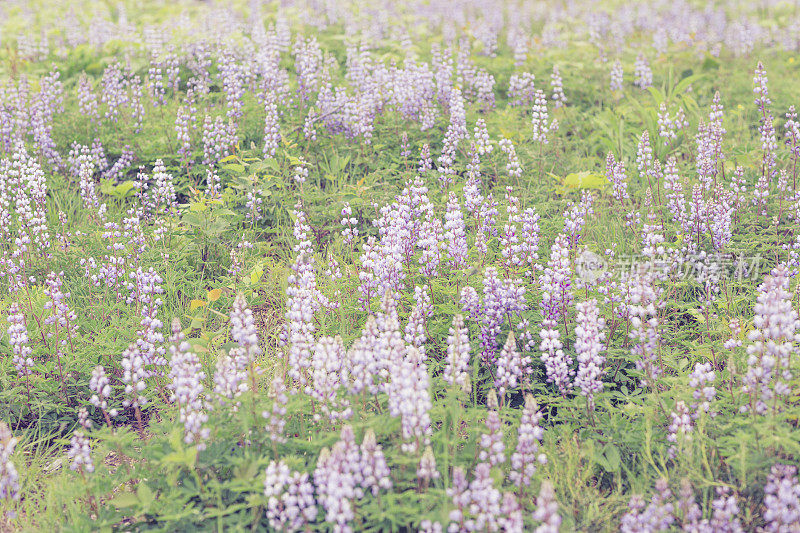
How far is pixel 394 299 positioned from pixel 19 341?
2085mm

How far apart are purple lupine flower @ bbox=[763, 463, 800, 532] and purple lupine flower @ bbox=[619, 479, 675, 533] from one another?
1.21 feet

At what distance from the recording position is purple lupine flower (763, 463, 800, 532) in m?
2.74

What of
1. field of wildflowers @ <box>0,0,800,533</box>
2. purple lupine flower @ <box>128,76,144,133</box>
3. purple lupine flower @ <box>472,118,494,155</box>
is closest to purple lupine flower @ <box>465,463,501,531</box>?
field of wildflowers @ <box>0,0,800,533</box>

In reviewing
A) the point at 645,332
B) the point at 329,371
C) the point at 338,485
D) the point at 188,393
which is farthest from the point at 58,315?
the point at 645,332

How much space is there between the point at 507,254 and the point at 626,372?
0.96 meters

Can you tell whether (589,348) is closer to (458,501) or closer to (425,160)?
(458,501)

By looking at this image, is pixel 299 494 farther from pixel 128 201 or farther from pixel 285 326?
pixel 128 201

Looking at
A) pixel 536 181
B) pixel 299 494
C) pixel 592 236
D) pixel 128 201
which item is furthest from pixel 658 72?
pixel 299 494

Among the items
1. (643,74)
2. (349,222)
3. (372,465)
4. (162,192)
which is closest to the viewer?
(372,465)

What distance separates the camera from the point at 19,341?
12.8 feet

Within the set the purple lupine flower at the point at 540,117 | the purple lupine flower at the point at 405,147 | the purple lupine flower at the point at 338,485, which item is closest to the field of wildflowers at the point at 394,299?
the purple lupine flower at the point at 338,485

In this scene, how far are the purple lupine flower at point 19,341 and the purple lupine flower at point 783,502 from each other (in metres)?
3.71

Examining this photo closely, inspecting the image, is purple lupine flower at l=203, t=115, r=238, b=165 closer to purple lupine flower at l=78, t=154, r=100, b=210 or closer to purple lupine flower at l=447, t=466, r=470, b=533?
purple lupine flower at l=78, t=154, r=100, b=210

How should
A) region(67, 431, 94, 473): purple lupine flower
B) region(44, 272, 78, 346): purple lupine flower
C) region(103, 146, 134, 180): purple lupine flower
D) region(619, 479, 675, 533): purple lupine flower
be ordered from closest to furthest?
region(619, 479, 675, 533): purple lupine flower → region(67, 431, 94, 473): purple lupine flower → region(44, 272, 78, 346): purple lupine flower → region(103, 146, 134, 180): purple lupine flower
